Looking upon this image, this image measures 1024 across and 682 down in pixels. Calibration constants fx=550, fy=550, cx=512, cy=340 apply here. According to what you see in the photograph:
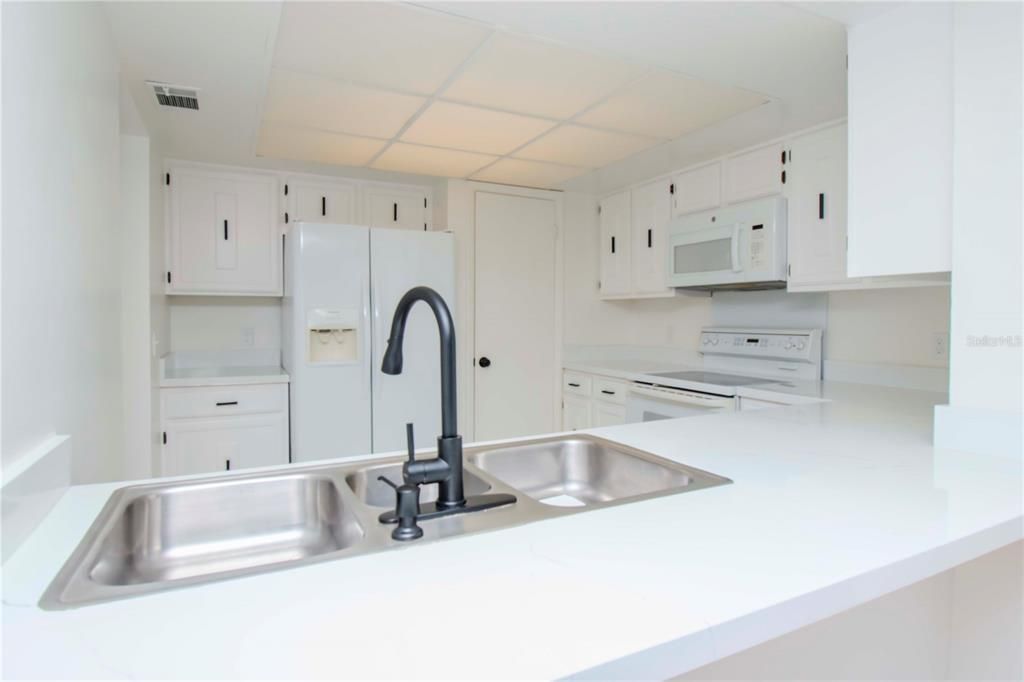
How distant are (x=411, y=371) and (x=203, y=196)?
1.57 m

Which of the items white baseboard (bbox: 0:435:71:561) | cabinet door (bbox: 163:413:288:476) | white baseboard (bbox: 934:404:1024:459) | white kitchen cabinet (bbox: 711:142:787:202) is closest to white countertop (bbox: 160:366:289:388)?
cabinet door (bbox: 163:413:288:476)

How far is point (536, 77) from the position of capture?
207cm

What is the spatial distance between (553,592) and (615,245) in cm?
352

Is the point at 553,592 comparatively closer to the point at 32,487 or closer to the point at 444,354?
the point at 444,354

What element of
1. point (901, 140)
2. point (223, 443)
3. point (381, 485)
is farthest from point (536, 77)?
point (223, 443)

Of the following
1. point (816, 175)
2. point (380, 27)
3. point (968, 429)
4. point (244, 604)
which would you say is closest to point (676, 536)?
point (244, 604)

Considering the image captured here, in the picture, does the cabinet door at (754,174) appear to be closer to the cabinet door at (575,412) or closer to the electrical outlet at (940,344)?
the electrical outlet at (940,344)

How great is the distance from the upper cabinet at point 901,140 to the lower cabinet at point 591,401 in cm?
199

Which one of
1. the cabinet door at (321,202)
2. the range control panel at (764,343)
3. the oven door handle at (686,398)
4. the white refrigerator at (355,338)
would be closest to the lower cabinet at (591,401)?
A: the oven door handle at (686,398)

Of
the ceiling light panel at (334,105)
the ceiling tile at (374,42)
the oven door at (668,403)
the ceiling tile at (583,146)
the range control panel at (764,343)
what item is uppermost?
the ceiling tile at (583,146)

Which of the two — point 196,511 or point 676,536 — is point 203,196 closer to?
point 196,511

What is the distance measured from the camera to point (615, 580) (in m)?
0.66

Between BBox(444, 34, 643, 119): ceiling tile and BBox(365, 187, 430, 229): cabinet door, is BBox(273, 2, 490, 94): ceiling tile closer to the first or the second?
BBox(444, 34, 643, 119): ceiling tile

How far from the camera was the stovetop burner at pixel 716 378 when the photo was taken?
111 inches
